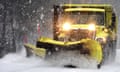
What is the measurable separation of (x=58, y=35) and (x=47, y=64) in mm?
1881

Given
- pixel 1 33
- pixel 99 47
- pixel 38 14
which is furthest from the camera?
pixel 38 14

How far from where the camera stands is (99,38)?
11.1 metres

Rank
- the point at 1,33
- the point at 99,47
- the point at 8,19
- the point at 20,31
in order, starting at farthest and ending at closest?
the point at 20,31 < the point at 8,19 < the point at 1,33 < the point at 99,47

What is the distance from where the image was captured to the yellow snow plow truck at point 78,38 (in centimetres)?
1021

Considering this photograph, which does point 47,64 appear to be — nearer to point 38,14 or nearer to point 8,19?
point 8,19

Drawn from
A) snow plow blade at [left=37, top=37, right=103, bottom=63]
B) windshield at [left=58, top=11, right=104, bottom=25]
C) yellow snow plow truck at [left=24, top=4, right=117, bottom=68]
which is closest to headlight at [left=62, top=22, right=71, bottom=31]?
yellow snow plow truck at [left=24, top=4, right=117, bottom=68]

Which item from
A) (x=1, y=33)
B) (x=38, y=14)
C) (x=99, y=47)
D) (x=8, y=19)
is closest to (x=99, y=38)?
(x=99, y=47)

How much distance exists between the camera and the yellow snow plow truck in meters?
10.2

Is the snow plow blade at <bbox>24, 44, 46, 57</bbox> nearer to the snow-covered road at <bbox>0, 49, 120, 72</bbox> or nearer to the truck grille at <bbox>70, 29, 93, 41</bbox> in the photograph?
the snow-covered road at <bbox>0, 49, 120, 72</bbox>

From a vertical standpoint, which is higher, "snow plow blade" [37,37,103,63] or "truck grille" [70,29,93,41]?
"truck grille" [70,29,93,41]

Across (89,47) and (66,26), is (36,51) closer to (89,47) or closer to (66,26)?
(66,26)

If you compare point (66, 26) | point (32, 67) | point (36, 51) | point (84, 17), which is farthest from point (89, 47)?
point (84, 17)

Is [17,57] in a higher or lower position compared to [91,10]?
lower

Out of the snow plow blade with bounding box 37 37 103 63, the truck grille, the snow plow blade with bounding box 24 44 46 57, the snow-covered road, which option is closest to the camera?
the snow-covered road
